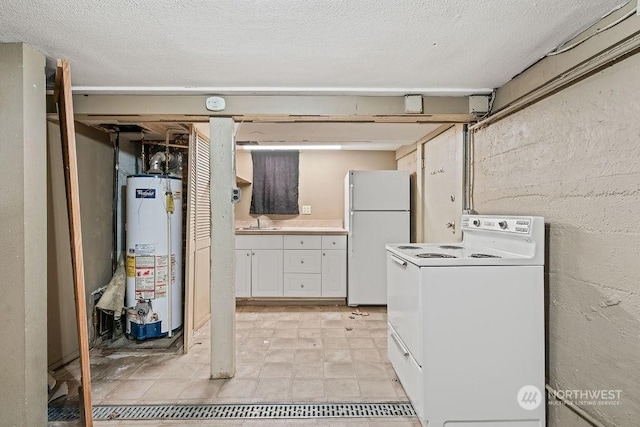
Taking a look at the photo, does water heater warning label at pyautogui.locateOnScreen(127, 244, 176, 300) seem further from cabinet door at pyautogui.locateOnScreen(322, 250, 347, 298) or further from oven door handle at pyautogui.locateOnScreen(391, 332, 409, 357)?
oven door handle at pyautogui.locateOnScreen(391, 332, 409, 357)

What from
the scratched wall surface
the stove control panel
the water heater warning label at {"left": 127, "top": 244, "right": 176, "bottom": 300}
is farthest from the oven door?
the water heater warning label at {"left": 127, "top": 244, "right": 176, "bottom": 300}

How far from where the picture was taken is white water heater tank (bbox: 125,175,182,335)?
2680 mm

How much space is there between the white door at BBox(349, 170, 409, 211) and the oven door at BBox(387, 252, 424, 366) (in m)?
1.48

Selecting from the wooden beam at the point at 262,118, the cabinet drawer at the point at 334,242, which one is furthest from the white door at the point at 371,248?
the wooden beam at the point at 262,118

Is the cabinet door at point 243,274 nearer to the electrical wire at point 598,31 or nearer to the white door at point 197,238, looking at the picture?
the white door at point 197,238

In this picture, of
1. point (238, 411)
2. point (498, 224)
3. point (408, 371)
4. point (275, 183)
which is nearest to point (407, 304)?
point (408, 371)

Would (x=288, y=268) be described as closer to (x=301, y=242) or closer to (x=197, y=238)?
(x=301, y=242)

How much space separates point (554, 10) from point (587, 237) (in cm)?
96

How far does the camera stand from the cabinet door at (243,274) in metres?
3.71

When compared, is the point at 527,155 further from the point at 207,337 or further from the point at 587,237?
the point at 207,337

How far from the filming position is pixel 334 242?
370 cm

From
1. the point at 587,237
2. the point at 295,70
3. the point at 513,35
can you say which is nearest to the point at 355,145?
the point at 295,70

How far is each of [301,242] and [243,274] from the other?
2.55 ft

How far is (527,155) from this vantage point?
1.79m
